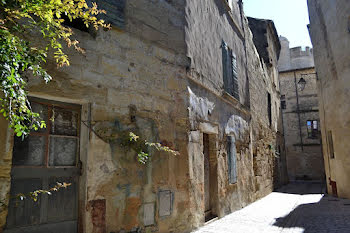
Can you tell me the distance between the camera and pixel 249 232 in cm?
436

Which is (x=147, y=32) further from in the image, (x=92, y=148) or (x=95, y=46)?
(x=92, y=148)

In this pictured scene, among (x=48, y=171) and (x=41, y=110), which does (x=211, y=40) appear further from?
(x=48, y=171)

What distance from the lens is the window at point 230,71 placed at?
648 centimetres

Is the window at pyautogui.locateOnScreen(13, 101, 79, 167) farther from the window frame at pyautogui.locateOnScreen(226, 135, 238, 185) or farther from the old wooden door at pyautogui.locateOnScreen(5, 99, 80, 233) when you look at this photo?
the window frame at pyautogui.locateOnScreen(226, 135, 238, 185)

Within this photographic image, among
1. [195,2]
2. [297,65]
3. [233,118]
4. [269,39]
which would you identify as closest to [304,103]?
[269,39]

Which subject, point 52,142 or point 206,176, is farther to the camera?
point 206,176

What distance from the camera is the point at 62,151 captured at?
3100 mm

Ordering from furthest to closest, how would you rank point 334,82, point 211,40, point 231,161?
point 334,82 → point 231,161 → point 211,40

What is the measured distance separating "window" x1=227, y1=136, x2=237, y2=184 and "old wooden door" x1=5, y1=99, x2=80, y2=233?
12.0ft

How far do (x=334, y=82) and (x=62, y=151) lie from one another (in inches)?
334

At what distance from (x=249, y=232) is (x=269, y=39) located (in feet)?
34.0

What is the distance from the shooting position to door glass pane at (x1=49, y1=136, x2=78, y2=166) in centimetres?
301

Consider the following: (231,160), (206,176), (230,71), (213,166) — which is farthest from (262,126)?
(206,176)

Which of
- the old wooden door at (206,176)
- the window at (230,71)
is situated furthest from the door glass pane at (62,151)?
→ the window at (230,71)
